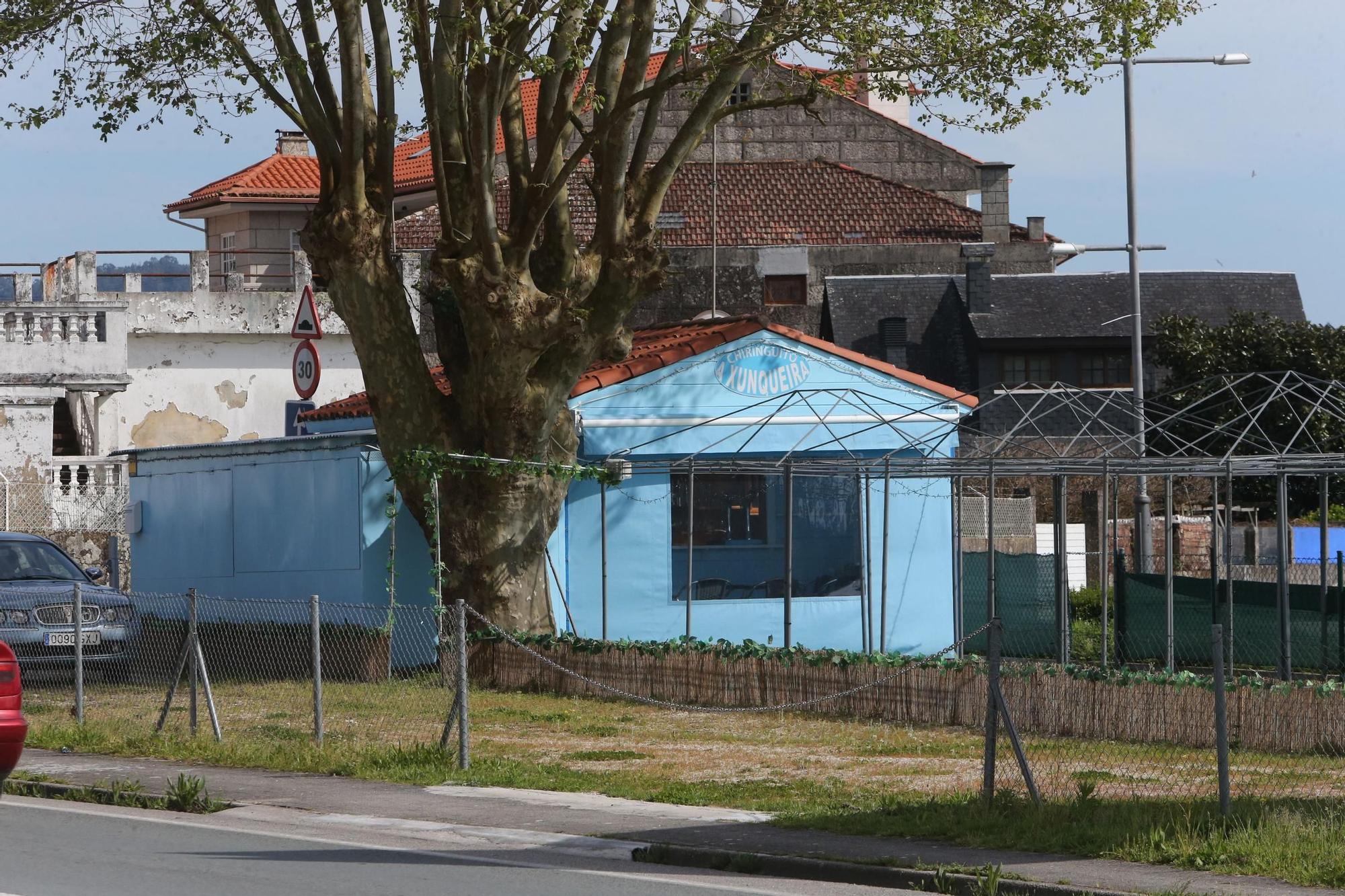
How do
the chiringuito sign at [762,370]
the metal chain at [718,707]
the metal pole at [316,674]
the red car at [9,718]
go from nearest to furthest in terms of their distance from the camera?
the red car at [9,718], the metal pole at [316,674], the metal chain at [718,707], the chiringuito sign at [762,370]

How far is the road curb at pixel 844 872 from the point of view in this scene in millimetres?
8812

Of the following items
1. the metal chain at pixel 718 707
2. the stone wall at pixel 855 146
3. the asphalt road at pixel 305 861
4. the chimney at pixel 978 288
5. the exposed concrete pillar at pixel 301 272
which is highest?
the stone wall at pixel 855 146

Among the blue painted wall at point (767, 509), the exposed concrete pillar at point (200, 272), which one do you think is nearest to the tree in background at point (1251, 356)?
the blue painted wall at point (767, 509)

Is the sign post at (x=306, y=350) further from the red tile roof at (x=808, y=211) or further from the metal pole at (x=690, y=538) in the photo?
the red tile roof at (x=808, y=211)

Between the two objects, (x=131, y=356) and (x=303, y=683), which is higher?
(x=131, y=356)

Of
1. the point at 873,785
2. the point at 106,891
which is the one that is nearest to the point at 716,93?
the point at 873,785

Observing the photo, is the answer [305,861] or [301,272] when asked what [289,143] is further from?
[305,861]

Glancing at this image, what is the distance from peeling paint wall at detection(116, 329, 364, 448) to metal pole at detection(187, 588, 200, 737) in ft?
67.9

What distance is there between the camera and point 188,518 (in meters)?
23.6

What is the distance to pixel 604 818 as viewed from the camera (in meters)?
11.2

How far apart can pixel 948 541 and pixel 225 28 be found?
36.4 ft

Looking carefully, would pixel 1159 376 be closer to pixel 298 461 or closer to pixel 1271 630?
pixel 1271 630

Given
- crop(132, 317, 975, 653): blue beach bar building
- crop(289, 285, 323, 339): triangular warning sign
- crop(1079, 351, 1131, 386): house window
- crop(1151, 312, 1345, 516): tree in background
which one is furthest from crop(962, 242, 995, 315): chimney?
crop(289, 285, 323, 339): triangular warning sign

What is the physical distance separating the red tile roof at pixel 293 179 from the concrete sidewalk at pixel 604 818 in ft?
121
